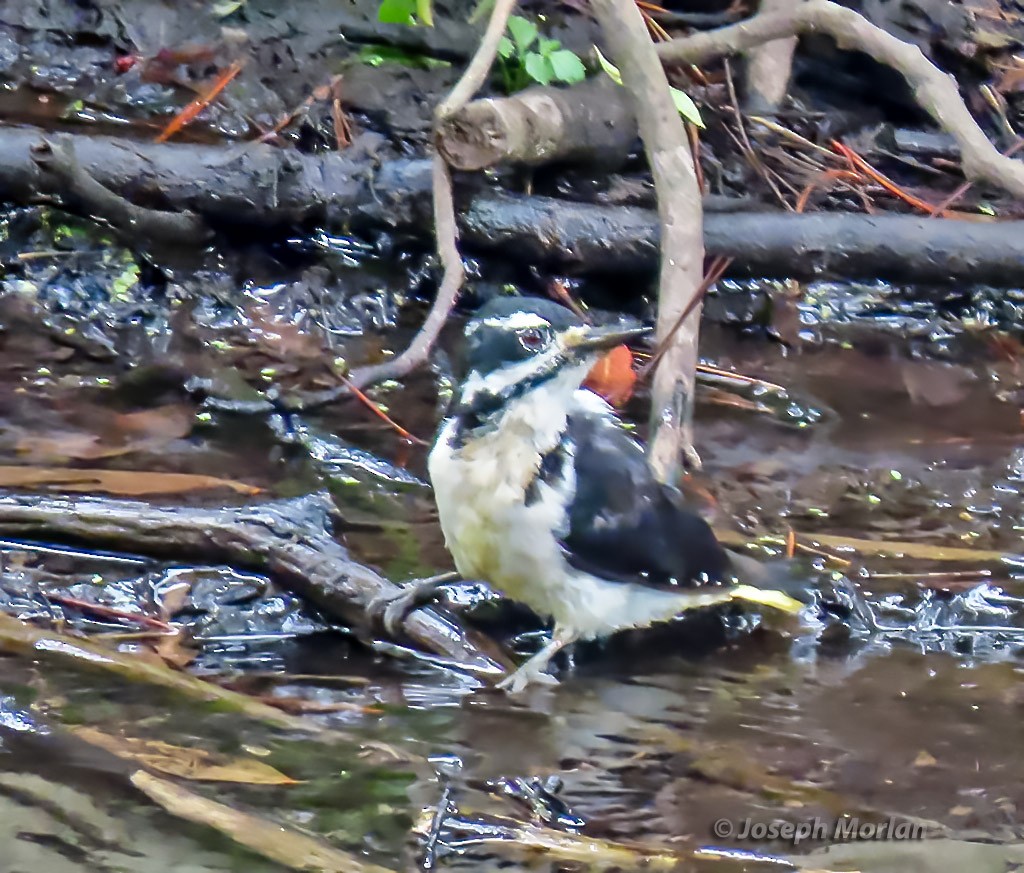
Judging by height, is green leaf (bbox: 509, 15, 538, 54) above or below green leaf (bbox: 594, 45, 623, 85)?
above

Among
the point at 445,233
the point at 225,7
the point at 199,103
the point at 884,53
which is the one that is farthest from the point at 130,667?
the point at 225,7

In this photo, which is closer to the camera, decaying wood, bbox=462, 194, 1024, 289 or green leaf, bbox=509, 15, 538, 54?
decaying wood, bbox=462, 194, 1024, 289

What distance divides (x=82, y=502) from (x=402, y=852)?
1.62 m

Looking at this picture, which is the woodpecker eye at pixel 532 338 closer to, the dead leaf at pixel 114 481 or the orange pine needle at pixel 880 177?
the dead leaf at pixel 114 481

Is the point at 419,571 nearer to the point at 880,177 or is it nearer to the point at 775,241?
the point at 775,241

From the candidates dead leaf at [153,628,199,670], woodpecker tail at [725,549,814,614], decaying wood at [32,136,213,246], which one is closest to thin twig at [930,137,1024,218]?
woodpecker tail at [725,549,814,614]

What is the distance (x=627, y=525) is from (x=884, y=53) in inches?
93.9

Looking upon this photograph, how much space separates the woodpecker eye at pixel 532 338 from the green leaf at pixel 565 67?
2.73 meters

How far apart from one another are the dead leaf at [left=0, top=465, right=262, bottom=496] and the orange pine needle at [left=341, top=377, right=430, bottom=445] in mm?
623

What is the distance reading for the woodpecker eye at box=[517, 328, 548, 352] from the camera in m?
3.32

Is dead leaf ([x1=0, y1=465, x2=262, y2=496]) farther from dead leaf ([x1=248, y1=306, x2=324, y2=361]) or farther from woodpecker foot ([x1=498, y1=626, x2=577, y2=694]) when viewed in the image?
dead leaf ([x1=248, y1=306, x2=324, y2=361])

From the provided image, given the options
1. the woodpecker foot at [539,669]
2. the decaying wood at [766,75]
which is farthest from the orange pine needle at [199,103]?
the woodpecker foot at [539,669]

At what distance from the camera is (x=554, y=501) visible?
3.41 m

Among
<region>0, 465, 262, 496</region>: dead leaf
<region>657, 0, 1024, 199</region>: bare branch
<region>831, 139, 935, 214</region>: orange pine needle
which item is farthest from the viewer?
<region>831, 139, 935, 214</region>: orange pine needle
